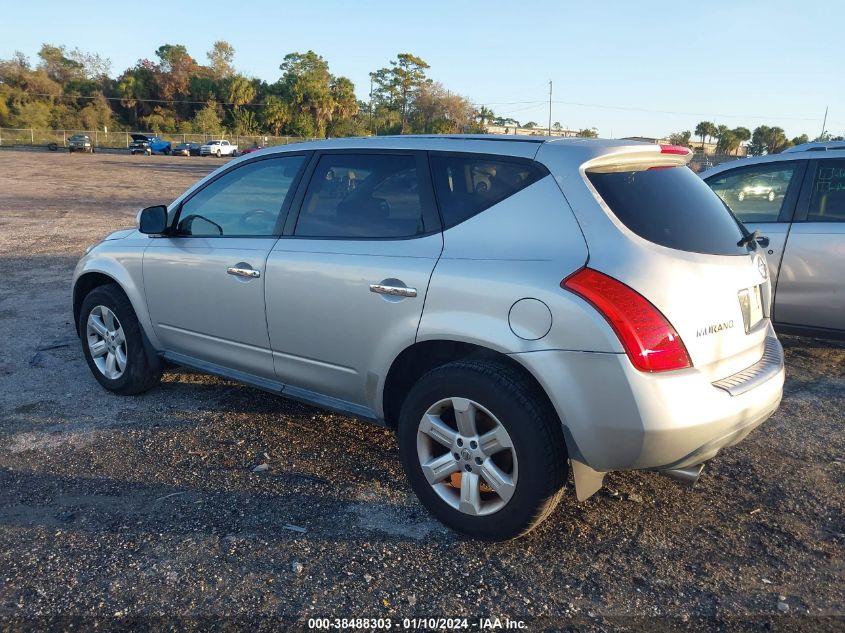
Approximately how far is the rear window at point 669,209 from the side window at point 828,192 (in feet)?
8.24

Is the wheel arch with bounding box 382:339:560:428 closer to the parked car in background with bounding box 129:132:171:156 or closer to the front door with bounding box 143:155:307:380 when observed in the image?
the front door with bounding box 143:155:307:380

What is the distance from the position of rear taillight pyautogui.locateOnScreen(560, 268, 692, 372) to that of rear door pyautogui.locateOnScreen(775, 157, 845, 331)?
3.21m

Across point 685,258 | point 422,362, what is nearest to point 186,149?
point 422,362

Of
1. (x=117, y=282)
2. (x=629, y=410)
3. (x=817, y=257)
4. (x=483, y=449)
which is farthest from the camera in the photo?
(x=817, y=257)

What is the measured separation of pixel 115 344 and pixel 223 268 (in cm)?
131

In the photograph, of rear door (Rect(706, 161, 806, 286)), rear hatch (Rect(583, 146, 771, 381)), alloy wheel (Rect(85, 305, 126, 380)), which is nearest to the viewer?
rear hatch (Rect(583, 146, 771, 381))

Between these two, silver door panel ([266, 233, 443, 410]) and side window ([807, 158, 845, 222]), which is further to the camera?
side window ([807, 158, 845, 222])

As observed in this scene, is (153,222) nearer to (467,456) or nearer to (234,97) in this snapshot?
(467,456)

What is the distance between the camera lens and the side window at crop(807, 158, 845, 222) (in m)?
5.24

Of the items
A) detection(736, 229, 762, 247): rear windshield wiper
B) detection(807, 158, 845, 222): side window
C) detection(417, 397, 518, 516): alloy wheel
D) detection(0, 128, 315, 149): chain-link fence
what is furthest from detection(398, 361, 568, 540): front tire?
detection(0, 128, 315, 149): chain-link fence

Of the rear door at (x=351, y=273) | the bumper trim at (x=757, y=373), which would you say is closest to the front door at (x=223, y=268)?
the rear door at (x=351, y=273)

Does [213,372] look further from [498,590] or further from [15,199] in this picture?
[15,199]

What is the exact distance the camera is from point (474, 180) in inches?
123

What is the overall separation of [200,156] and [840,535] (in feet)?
205
